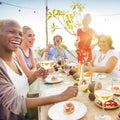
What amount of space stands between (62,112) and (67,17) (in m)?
4.28

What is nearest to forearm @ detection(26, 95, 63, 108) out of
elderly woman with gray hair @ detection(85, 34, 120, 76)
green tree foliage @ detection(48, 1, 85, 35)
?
elderly woman with gray hair @ detection(85, 34, 120, 76)

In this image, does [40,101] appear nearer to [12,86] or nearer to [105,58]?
[12,86]

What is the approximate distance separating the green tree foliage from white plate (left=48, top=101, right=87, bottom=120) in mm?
4039

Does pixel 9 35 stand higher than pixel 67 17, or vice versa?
pixel 67 17

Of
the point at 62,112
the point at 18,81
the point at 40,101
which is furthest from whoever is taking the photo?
the point at 18,81

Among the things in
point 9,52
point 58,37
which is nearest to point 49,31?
point 58,37

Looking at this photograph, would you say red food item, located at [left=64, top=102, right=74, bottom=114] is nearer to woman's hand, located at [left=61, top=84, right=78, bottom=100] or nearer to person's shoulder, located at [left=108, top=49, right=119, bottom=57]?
woman's hand, located at [left=61, top=84, right=78, bottom=100]

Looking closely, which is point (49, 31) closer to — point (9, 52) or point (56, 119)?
point (9, 52)

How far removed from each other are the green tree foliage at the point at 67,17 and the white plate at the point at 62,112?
4039mm

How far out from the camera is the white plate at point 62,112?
4.04 ft

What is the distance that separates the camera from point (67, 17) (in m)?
5.34

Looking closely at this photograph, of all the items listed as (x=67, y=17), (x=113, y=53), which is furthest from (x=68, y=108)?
(x=67, y=17)

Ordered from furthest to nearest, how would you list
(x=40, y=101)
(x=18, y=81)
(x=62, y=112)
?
(x=18, y=81) → (x=40, y=101) → (x=62, y=112)

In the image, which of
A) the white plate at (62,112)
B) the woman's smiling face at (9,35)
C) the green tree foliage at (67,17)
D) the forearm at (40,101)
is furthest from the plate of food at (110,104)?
the green tree foliage at (67,17)
